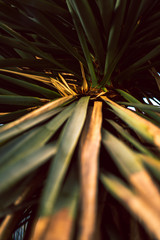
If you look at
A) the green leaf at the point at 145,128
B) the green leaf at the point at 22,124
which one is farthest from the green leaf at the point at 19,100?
the green leaf at the point at 145,128

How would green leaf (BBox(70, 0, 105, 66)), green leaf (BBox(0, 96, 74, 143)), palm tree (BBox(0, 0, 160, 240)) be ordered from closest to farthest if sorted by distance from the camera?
palm tree (BBox(0, 0, 160, 240))
green leaf (BBox(0, 96, 74, 143))
green leaf (BBox(70, 0, 105, 66))

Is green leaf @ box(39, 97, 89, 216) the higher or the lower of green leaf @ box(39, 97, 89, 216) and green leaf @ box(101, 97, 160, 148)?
the lower

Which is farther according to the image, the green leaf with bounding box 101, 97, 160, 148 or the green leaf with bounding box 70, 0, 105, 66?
the green leaf with bounding box 70, 0, 105, 66

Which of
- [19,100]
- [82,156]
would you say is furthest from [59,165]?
[19,100]

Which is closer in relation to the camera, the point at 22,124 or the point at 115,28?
the point at 22,124

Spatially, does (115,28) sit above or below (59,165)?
above

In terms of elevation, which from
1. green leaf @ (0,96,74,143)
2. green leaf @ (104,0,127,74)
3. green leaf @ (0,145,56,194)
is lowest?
green leaf @ (0,145,56,194)

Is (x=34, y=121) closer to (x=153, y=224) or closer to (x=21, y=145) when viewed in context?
(x=21, y=145)

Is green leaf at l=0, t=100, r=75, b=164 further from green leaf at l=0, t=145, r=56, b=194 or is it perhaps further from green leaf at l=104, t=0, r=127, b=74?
green leaf at l=104, t=0, r=127, b=74

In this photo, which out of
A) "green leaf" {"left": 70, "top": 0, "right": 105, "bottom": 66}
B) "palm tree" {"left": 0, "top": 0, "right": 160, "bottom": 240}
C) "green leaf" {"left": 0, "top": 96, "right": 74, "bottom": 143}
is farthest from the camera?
"green leaf" {"left": 70, "top": 0, "right": 105, "bottom": 66}

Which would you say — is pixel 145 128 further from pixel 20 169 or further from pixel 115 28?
pixel 115 28

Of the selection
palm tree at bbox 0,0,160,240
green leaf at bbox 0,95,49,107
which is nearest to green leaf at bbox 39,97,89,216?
palm tree at bbox 0,0,160,240

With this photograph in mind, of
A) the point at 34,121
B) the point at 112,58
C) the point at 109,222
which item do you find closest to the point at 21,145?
the point at 34,121
